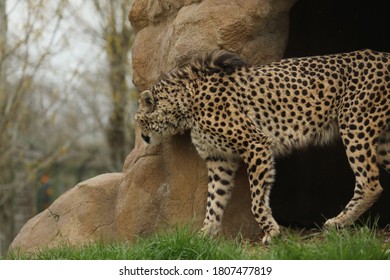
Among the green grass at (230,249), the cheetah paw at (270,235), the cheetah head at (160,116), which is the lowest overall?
the cheetah paw at (270,235)

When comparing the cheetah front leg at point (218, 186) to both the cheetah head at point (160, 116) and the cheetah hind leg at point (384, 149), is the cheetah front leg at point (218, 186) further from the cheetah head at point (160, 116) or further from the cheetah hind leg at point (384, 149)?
the cheetah hind leg at point (384, 149)

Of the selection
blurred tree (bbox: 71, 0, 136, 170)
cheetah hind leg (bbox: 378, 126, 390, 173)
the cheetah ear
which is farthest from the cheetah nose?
blurred tree (bbox: 71, 0, 136, 170)

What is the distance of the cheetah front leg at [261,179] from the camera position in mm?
7055

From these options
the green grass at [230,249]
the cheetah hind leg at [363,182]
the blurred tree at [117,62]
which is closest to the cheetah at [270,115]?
the cheetah hind leg at [363,182]

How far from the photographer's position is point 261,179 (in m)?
7.06

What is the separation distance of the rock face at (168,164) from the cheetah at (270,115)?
0.84 ft

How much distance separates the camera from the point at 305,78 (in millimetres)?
7207

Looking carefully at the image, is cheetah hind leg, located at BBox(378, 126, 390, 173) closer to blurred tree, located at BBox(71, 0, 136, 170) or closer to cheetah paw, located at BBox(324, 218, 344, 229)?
cheetah paw, located at BBox(324, 218, 344, 229)

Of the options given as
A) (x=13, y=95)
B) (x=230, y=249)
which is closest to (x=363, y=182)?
Answer: (x=230, y=249)

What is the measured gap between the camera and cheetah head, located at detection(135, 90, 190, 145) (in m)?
7.41

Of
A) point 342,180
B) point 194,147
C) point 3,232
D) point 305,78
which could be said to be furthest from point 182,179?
point 3,232

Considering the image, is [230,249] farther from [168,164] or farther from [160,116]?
[168,164]

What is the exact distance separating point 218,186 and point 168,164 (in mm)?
648

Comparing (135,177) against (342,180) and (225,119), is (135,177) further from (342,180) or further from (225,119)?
(342,180)
